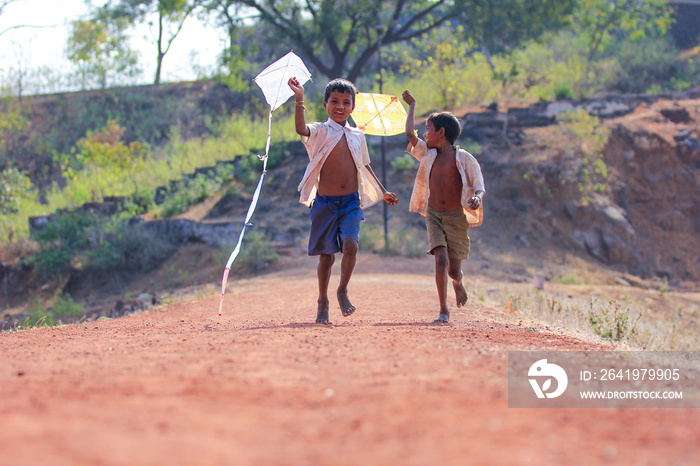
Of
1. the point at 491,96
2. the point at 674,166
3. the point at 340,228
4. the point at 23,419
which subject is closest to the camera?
the point at 23,419

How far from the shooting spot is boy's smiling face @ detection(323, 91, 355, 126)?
561 centimetres

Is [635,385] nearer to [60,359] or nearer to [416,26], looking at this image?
[60,359]

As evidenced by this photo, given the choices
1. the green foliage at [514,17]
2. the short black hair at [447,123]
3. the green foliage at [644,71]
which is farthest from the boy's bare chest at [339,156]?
the green foliage at [644,71]

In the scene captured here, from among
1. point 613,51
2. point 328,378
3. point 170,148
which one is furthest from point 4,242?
point 613,51

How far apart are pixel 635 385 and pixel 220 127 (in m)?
24.8

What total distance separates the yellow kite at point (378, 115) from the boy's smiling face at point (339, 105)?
59 cm

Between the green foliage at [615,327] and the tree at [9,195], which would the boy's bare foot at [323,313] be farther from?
the tree at [9,195]

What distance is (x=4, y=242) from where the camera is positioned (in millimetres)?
19266

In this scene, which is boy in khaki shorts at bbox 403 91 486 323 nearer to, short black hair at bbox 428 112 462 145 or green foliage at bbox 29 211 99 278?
short black hair at bbox 428 112 462 145

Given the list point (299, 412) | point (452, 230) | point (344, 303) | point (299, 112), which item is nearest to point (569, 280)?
point (452, 230)

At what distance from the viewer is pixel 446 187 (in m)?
5.89

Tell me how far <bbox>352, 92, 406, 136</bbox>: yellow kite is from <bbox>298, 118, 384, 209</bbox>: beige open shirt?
1.96 ft

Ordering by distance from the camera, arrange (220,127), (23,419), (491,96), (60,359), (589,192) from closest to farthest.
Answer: (23,419) → (60,359) → (589,192) → (491,96) → (220,127)

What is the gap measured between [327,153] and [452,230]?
54.0 inches
